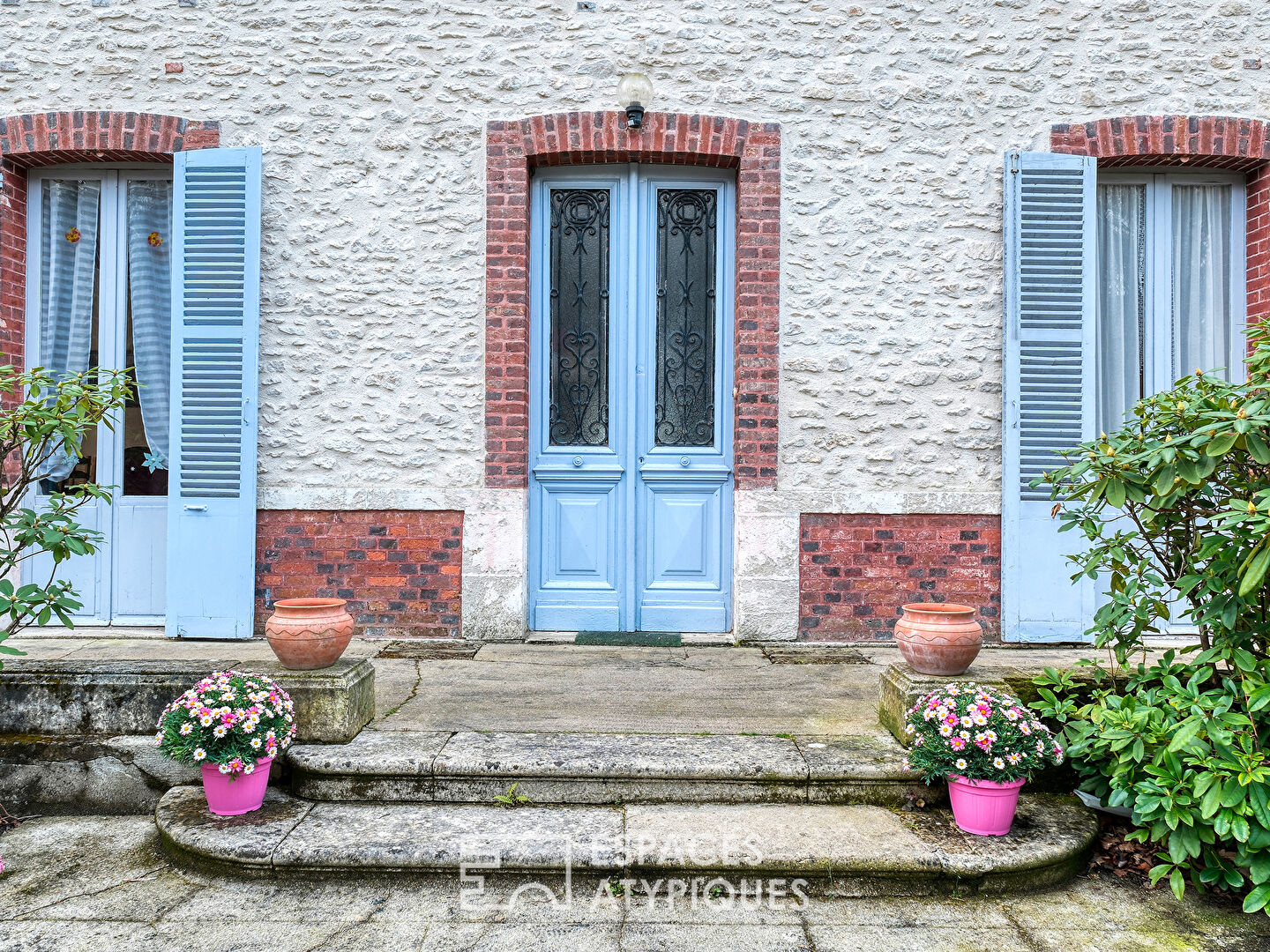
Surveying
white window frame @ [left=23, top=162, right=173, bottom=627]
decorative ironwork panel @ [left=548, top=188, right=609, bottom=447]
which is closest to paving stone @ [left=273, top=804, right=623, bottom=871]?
decorative ironwork panel @ [left=548, top=188, right=609, bottom=447]

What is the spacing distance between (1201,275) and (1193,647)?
325cm

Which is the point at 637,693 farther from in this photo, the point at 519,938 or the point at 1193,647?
the point at 1193,647

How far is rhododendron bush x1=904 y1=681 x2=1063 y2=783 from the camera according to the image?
283 cm

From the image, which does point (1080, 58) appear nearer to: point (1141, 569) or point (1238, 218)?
point (1238, 218)

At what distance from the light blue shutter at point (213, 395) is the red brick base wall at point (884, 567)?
328cm

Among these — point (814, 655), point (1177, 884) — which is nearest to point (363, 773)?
point (814, 655)

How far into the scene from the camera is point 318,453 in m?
5.04

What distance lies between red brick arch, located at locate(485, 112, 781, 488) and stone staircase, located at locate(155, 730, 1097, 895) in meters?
2.05

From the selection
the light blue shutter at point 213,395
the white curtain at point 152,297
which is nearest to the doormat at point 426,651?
the light blue shutter at point 213,395

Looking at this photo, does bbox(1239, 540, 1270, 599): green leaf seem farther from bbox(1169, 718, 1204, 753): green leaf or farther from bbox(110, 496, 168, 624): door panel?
bbox(110, 496, 168, 624): door panel

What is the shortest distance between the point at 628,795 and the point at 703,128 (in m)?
3.74

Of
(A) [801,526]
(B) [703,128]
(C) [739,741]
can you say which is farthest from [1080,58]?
(C) [739,741]

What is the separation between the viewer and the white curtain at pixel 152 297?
16.9 ft

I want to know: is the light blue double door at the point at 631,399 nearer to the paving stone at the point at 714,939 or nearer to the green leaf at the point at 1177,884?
the paving stone at the point at 714,939
